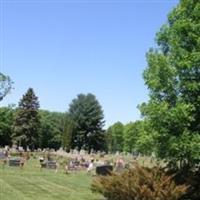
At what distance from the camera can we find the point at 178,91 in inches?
815

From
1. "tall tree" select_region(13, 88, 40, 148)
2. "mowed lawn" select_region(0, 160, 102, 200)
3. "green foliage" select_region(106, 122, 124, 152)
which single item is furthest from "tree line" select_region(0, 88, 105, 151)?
"mowed lawn" select_region(0, 160, 102, 200)

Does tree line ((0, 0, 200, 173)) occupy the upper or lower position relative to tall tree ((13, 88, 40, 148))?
lower

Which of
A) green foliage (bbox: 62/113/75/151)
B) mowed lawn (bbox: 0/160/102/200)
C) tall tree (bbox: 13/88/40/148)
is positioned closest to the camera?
mowed lawn (bbox: 0/160/102/200)

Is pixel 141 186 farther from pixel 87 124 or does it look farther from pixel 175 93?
pixel 87 124

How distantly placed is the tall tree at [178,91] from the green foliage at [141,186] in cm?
113

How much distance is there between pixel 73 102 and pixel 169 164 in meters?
114

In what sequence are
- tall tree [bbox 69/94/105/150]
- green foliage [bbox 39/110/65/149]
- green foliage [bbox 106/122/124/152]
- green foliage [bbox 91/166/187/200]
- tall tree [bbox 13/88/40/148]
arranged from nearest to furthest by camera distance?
1. green foliage [bbox 91/166/187/200]
2. tall tree [bbox 13/88/40/148]
3. tall tree [bbox 69/94/105/150]
4. green foliage [bbox 39/110/65/149]
5. green foliage [bbox 106/122/124/152]

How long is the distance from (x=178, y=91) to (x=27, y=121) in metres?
100

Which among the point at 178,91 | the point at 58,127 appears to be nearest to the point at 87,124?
the point at 58,127

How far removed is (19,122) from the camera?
119 meters

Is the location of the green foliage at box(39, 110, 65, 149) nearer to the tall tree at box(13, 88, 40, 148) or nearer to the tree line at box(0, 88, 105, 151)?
the tree line at box(0, 88, 105, 151)

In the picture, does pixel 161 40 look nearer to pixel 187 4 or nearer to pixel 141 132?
pixel 187 4

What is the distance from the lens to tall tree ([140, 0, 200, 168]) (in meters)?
19.7

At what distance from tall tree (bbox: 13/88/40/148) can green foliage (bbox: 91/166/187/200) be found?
3862 inches
